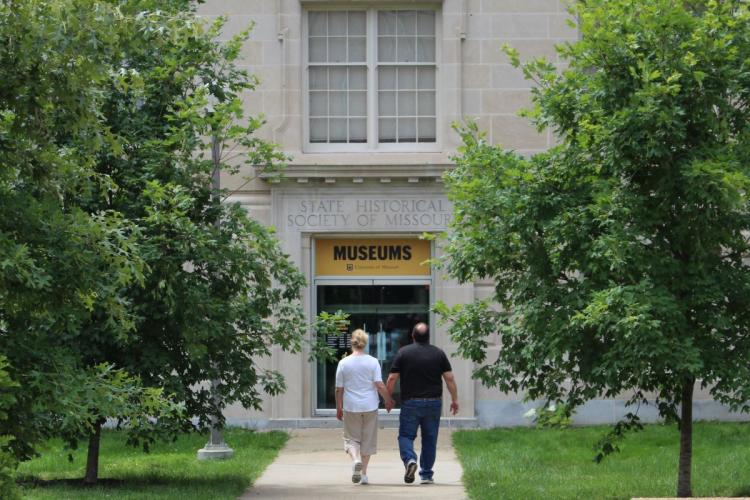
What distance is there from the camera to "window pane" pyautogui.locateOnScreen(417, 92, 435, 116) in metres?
23.2

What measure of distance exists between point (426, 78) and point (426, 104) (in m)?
0.45

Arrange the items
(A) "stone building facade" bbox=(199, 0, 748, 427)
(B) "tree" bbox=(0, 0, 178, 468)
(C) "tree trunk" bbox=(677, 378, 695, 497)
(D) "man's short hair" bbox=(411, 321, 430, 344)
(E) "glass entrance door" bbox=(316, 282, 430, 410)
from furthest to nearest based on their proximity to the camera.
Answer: (E) "glass entrance door" bbox=(316, 282, 430, 410) → (A) "stone building facade" bbox=(199, 0, 748, 427) → (D) "man's short hair" bbox=(411, 321, 430, 344) → (C) "tree trunk" bbox=(677, 378, 695, 497) → (B) "tree" bbox=(0, 0, 178, 468)

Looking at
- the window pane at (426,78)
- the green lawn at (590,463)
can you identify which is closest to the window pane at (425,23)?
the window pane at (426,78)

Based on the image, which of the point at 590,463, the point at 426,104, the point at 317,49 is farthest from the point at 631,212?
the point at 317,49

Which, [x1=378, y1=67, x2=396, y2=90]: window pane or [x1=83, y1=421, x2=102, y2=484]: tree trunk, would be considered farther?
[x1=378, y1=67, x2=396, y2=90]: window pane

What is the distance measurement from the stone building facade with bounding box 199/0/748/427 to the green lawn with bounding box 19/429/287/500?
8.53 ft

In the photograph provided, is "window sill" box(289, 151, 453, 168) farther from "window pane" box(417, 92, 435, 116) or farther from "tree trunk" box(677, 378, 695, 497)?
"tree trunk" box(677, 378, 695, 497)

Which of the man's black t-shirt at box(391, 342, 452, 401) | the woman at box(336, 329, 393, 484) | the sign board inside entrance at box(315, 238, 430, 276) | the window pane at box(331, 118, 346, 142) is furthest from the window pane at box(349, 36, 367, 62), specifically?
the man's black t-shirt at box(391, 342, 452, 401)

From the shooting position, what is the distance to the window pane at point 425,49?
23.2 m

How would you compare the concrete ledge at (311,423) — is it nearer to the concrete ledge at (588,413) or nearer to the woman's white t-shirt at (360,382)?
the concrete ledge at (588,413)

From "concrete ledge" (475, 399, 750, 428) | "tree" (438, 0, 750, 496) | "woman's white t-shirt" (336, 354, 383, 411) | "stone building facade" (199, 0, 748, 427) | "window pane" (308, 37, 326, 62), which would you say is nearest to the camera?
"tree" (438, 0, 750, 496)

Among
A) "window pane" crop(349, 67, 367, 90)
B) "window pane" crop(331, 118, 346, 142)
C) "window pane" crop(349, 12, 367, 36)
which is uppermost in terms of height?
"window pane" crop(349, 12, 367, 36)

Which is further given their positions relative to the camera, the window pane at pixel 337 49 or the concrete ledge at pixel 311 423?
the window pane at pixel 337 49

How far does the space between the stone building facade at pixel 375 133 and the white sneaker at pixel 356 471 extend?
23.4 ft
